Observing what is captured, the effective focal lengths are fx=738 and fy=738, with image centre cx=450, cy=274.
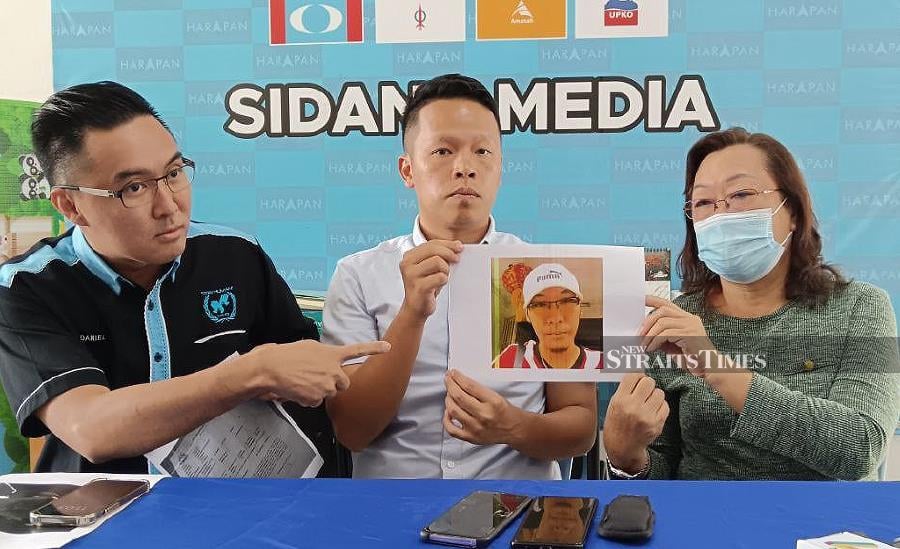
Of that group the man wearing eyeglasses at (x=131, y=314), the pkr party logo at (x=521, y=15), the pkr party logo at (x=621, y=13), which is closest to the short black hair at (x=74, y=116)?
the man wearing eyeglasses at (x=131, y=314)

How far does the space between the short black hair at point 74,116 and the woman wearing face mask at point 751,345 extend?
1.43 m

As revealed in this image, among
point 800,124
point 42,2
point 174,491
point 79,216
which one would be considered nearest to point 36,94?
point 42,2

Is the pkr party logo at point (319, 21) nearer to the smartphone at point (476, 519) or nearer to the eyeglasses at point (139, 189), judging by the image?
the eyeglasses at point (139, 189)

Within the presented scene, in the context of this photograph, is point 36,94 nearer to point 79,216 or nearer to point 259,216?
point 79,216

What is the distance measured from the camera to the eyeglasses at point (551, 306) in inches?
73.2

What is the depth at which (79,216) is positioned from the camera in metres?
1.84

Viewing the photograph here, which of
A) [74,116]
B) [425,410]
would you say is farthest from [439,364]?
[74,116]

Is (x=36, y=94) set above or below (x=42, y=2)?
below

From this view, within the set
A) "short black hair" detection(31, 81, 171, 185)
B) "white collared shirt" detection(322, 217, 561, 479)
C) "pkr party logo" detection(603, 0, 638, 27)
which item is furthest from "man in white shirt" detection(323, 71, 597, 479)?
"short black hair" detection(31, 81, 171, 185)

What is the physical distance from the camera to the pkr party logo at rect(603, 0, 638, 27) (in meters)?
1.89

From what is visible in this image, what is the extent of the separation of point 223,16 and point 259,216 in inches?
21.4

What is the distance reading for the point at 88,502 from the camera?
135 centimetres

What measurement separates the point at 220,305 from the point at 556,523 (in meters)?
1.07

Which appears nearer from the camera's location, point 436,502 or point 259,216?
point 436,502
